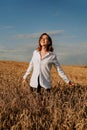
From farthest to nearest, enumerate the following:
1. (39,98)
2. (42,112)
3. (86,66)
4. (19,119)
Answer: (86,66) < (39,98) < (42,112) < (19,119)

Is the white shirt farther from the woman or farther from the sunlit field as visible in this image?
the sunlit field

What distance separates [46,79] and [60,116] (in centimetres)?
172

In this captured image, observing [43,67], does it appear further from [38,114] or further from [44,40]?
[38,114]

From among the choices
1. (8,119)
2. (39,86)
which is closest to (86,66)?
(39,86)

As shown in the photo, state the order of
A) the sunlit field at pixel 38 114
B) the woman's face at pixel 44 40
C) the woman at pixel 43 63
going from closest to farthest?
the sunlit field at pixel 38 114
the woman's face at pixel 44 40
the woman at pixel 43 63

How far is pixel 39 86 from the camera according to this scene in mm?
7363

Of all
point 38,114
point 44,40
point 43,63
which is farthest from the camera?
point 43,63

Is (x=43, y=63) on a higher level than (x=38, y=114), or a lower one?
higher

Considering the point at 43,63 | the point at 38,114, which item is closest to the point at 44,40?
the point at 43,63

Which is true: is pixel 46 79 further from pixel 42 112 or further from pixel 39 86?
pixel 42 112

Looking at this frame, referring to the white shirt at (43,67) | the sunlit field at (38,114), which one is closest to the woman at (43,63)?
the white shirt at (43,67)

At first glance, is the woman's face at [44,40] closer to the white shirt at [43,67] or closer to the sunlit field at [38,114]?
the white shirt at [43,67]

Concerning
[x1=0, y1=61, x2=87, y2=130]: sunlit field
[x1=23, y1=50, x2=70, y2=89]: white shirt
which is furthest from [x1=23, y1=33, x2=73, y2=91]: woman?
[x1=0, y1=61, x2=87, y2=130]: sunlit field

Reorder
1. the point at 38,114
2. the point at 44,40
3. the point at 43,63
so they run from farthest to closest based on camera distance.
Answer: the point at 43,63
the point at 44,40
the point at 38,114
